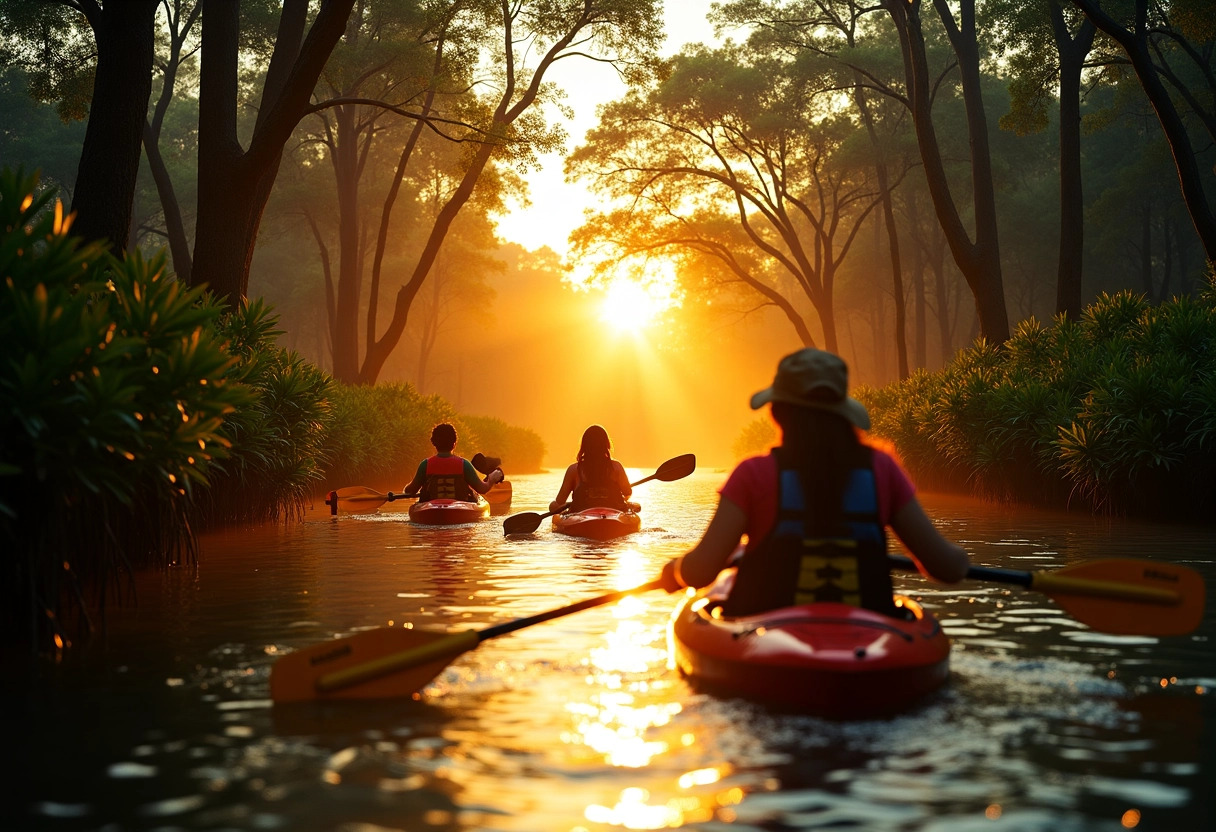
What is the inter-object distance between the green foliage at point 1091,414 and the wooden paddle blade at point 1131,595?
7.51m

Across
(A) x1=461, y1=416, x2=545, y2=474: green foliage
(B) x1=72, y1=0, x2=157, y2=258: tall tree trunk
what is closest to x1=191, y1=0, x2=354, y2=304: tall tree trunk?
(B) x1=72, y1=0, x2=157, y2=258: tall tree trunk

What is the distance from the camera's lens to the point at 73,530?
7.09 meters

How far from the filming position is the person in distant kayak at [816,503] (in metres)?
5.30

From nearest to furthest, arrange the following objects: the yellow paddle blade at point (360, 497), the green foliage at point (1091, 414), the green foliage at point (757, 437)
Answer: the green foliage at point (1091, 414)
the yellow paddle blade at point (360, 497)
the green foliage at point (757, 437)

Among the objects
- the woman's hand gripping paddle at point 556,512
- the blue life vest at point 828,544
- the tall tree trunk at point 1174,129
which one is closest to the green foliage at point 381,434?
the woman's hand gripping paddle at point 556,512

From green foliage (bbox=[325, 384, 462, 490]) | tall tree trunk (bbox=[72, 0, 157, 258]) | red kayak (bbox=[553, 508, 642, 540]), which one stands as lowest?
red kayak (bbox=[553, 508, 642, 540])

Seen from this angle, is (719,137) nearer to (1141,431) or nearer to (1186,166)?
(1186,166)

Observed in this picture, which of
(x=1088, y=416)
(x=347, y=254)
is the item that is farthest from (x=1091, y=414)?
(x=347, y=254)

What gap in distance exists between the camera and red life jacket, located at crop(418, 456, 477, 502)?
49.9 feet

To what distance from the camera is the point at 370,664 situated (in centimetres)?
533

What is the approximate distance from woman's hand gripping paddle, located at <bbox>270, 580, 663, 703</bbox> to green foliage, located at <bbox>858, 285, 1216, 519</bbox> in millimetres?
10132

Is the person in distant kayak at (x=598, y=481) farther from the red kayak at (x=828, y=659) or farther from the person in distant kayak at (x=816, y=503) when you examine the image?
the red kayak at (x=828, y=659)

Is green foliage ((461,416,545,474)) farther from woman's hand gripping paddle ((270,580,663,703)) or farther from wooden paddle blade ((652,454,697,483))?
woman's hand gripping paddle ((270,580,663,703))

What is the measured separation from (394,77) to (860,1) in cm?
1198
